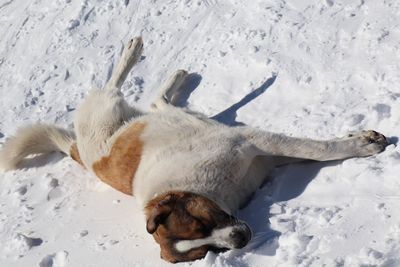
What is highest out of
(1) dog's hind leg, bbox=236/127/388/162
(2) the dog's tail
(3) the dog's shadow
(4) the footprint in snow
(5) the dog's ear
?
(1) dog's hind leg, bbox=236/127/388/162

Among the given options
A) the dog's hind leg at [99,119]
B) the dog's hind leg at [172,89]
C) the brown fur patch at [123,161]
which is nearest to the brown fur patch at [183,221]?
the brown fur patch at [123,161]

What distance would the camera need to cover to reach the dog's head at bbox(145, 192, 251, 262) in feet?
13.3

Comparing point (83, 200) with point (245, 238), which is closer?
point (245, 238)

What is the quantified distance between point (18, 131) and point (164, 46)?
163 cm

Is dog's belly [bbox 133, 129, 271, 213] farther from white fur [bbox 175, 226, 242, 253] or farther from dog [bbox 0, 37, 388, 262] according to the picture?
white fur [bbox 175, 226, 242, 253]

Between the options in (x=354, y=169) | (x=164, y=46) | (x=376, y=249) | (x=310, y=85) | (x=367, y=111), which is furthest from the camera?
(x=164, y=46)

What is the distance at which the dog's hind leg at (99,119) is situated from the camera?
209 inches

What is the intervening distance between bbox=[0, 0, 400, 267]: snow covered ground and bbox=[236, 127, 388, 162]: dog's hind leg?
80mm

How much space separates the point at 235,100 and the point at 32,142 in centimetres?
185

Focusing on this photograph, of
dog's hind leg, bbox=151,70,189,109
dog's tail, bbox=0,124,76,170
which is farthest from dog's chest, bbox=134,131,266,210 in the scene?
dog's tail, bbox=0,124,76,170

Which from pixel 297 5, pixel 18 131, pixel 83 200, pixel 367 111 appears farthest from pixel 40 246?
pixel 297 5

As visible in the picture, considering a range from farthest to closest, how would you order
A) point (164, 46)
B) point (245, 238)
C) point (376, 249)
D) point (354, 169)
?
1. point (164, 46)
2. point (354, 169)
3. point (245, 238)
4. point (376, 249)

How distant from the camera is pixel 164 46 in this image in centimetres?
659

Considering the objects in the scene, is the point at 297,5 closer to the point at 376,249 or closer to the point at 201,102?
the point at 201,102
